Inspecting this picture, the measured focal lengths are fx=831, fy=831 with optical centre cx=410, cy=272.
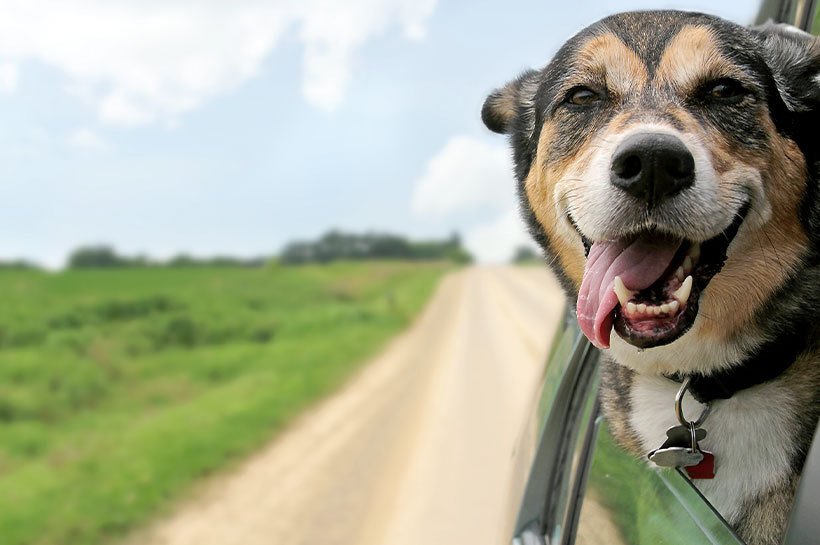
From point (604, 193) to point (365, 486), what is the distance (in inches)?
Result: 254

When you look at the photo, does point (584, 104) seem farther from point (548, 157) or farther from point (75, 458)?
point (75, 458)

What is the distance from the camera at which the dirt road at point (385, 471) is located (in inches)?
280

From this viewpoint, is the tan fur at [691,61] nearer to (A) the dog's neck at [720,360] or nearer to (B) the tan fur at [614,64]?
(B) the tan fur at [614,64]

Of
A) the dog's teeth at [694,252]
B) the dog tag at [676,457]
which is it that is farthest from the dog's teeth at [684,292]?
the dog tag at [676,457]

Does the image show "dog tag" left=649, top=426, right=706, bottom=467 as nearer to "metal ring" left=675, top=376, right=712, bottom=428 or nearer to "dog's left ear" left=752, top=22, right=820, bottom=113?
"metal ring" left=675, top=376, right=712, bottom=428

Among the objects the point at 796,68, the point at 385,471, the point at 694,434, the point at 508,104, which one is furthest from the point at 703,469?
the point at 385,471

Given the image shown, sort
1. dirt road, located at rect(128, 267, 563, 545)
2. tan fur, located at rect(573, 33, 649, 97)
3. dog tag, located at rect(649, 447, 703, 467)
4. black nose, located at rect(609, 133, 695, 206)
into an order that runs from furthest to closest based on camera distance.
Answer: dirt road, located at rect(128, 267, 563, 545) < tan fur, located at rect(573, 33, 649, 97) < black nose, located at rect(609, 133, 695, 206) < dog tag, located at rect(649, 447, 703, 467)

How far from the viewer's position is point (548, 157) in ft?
9.46

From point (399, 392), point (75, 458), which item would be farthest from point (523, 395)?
point (75, 458)

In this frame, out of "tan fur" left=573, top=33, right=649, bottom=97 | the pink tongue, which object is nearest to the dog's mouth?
the pink tongue

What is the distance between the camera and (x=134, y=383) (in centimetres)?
1470

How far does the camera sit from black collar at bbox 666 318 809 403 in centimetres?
212

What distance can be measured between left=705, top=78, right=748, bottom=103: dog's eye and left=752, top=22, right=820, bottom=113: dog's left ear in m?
0.12

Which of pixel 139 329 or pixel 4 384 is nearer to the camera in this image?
pixel 4 384
